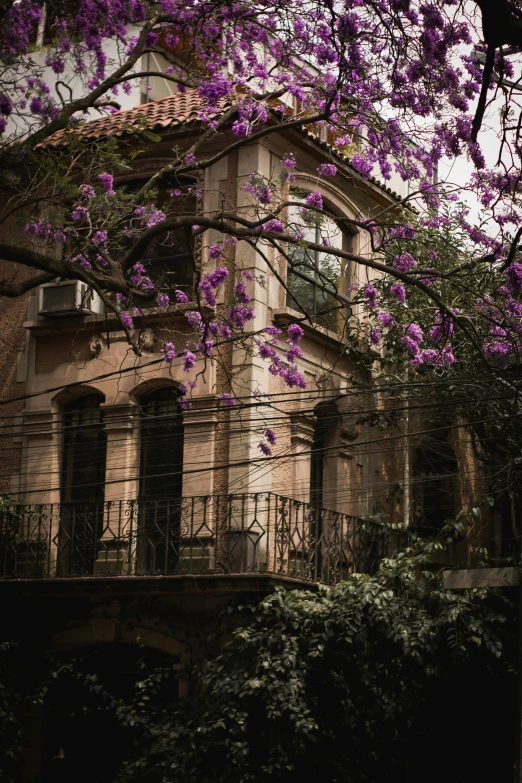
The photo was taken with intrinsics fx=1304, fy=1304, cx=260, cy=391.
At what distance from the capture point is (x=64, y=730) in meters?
19.7

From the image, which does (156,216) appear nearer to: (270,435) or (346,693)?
(270,435)

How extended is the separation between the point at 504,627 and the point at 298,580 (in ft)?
9.23

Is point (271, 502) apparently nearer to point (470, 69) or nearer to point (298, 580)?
point (298, 580)

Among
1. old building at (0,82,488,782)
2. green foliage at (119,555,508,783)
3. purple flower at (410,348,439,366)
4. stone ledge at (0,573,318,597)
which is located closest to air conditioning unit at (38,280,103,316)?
old building at (0,82,488,782)

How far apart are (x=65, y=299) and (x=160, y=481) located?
3191mm

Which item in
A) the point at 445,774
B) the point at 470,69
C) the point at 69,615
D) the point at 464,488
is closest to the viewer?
the point at 470,69

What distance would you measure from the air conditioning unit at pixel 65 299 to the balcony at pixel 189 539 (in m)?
2.97

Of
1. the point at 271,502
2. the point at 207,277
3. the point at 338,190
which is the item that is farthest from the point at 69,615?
the point at 338,190

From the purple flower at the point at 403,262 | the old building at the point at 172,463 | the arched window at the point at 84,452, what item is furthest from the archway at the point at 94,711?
the purple flower at the point at 403,262

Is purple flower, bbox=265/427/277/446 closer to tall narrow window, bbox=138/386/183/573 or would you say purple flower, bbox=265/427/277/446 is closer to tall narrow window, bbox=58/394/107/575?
tall narrow window, bbox=138/386/183/573

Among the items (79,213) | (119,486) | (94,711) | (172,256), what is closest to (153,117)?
(172,256)

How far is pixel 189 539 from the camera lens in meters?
18.2

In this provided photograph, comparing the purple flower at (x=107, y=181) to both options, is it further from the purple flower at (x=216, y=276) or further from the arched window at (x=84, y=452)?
the arched window at (x=84, y=452)

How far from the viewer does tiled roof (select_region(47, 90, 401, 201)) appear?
19.4m
